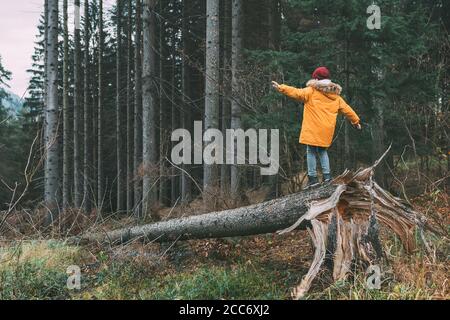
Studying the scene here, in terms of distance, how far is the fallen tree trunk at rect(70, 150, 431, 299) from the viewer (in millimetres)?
4426

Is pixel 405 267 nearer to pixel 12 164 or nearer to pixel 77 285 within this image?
pixel 77 285

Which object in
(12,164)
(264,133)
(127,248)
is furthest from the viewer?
(12,164)

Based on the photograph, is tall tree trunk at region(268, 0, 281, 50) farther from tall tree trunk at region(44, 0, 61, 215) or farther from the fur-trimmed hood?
the fur-trimmed hood

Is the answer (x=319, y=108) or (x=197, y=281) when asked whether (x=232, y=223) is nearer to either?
(x=197, y=281)

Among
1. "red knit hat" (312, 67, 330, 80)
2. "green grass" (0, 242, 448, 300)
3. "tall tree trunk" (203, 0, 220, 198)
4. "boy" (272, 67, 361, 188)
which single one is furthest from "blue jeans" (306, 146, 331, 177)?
"tall tree trunk" (203, 0, 220, 198)

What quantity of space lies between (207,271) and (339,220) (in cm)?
195

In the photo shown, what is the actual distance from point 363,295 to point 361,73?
6.01 m

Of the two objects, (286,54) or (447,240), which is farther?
(286,54)

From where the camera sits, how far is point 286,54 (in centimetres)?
883

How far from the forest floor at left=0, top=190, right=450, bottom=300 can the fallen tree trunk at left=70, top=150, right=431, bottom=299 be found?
19 cm

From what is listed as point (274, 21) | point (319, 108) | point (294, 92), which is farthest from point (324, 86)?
point (274, 21)

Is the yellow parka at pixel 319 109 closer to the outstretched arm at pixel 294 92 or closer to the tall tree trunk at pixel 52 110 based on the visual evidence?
the outstretched arm at pixel 294 92

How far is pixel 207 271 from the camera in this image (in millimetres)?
5539
